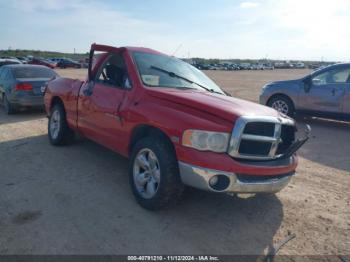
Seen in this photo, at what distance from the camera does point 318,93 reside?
9250mm

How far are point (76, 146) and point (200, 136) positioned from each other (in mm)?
3683

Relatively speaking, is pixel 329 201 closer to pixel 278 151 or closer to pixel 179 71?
pixel 278 151

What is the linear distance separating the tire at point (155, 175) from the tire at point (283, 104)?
707cm

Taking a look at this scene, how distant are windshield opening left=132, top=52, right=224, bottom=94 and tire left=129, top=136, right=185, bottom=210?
94 centimetres

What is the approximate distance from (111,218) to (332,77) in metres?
7.76

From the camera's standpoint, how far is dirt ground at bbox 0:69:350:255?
10.6 ft

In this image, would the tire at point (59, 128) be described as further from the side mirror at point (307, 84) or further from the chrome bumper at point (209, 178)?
the side mirror at point (307, 84)

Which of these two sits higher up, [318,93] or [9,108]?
[318,93]

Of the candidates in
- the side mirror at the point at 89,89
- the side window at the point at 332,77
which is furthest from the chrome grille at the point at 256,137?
the side window at the point at 332,77

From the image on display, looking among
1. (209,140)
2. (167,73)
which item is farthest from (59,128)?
(209,140)

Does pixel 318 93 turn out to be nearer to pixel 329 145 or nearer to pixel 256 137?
pixel 329 145

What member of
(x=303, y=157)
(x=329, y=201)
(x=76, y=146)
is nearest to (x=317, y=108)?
(x=303, y=157)

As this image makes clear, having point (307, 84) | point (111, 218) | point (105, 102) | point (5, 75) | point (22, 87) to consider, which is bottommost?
point (111, 218)

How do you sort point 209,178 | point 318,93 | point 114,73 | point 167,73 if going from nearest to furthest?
point 209,178 < point 167,73 < point 114,73 < point 318,93
